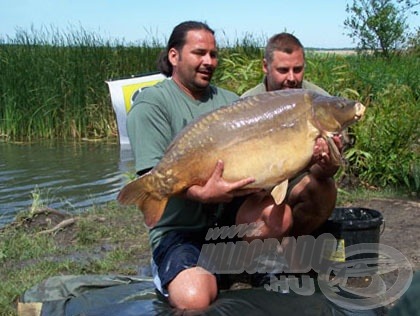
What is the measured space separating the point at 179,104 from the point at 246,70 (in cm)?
468

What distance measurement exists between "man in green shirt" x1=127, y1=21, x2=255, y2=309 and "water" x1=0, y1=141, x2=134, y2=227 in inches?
131

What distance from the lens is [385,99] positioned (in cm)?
A: 746

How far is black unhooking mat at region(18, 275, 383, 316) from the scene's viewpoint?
10.6ft

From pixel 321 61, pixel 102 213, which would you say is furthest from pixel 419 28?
pixel 102 213

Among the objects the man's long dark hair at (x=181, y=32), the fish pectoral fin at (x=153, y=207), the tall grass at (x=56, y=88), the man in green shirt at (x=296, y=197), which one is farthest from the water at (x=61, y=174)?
the fish pectoral fin at (x=153, y=207)

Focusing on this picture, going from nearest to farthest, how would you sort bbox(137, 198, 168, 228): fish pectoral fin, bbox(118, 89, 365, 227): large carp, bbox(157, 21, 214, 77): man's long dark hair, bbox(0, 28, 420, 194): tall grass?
1. bbox(118, 89, 365, 227): large carp
2. bbox(137, 198, 168, 228): fish pectoral fin
3. bbox(157, 21, 214, 77): man's long dark hair
4. bbox(0, 28, 420, 194): tall grass

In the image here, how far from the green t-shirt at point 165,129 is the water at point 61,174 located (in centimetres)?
331

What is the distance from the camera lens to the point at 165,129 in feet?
11.4

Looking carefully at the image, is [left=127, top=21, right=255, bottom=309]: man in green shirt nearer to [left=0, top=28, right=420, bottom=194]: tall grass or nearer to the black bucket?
the black bucket

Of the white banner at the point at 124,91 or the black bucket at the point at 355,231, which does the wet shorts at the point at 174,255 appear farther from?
the white banner at the point at 124,91

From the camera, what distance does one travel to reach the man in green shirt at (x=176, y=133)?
133 inches

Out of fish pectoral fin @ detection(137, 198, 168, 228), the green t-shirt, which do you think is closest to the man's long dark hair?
the green t-shirt

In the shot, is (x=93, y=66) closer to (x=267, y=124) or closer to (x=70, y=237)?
(x=70, y=237)

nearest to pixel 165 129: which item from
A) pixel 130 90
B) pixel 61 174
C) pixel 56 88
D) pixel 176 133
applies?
pixel 176 133
